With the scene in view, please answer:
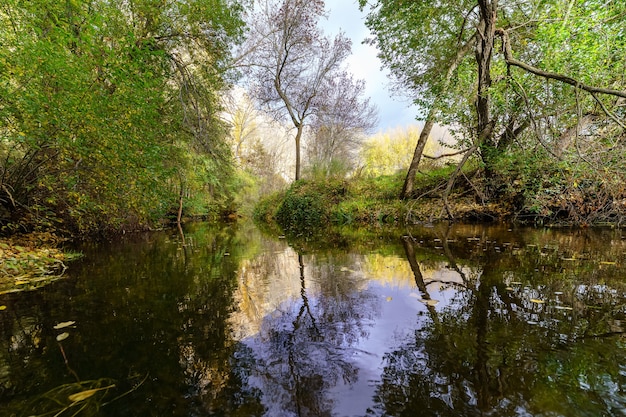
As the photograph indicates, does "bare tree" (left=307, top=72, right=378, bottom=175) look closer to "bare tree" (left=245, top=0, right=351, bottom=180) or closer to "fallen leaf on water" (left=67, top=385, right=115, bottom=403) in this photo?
"bare tree" (left=245, top=0, right=351, bottom=180)

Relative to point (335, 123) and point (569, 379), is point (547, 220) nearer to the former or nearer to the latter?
point (569, 379)

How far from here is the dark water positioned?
4.39 feet

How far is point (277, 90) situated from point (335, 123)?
961 cm

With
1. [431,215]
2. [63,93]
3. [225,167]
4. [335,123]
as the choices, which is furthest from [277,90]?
[63,93]

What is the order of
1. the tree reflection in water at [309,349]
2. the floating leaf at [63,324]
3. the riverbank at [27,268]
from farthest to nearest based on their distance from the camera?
1. the riverbank at [27,268]
2. the floating leaf at [63,324]
3. the tree reflection in water at [309,349]

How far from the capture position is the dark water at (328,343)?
1.34 meters

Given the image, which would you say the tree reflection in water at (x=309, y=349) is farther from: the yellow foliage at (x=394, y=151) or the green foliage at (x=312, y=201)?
the yellow foliage at (x=394, y=151)

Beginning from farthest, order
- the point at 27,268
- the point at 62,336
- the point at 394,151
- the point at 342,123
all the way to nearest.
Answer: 1. the point at 394,151
2. the point at 342,123
3. the point at 27,268
4. the point at 62,336

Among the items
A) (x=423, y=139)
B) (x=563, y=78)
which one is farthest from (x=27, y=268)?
(x=423, y=139)

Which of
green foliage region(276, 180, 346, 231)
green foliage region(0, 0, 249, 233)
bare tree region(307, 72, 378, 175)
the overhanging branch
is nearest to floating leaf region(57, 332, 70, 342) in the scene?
green foliage region(0, 0, 249, 233)

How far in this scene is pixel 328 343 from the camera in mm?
1922

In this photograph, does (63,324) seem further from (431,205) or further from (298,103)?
(298,103)

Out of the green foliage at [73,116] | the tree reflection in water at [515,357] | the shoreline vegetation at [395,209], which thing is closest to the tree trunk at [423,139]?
the shoreline vegetation at [395,209]

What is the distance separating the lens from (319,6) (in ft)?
48.2
